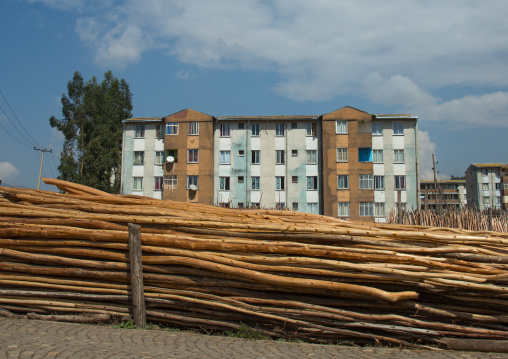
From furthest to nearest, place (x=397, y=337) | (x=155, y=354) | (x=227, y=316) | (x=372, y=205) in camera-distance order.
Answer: (x=372, y=205), (x=227, y=316), (x=397, y=337), (x=155, y=354)

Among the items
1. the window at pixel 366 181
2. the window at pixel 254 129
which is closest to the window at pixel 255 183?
the window at pixel 254 129

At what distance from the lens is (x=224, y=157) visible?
38.4 metres

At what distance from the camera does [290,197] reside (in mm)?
37125

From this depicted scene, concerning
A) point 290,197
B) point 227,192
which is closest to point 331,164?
point 290,197

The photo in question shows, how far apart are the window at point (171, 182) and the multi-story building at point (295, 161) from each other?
0.09 metres

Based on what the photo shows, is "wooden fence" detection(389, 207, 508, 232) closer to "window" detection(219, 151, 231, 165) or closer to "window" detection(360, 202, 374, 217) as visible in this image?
"window" detection(360, 202, 374, 217)

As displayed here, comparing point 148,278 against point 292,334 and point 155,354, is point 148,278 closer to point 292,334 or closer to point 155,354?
point 155,354

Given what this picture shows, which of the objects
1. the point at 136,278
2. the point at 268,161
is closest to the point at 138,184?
the point at 268,161

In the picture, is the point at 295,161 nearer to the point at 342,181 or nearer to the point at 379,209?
the point at 342,181

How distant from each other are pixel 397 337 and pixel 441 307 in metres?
0.64

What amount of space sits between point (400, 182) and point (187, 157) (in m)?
19.8

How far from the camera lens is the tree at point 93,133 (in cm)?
3816

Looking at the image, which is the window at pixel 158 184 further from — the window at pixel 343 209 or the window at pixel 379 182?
the window at pixel 379 182

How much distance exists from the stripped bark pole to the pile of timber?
114mm
